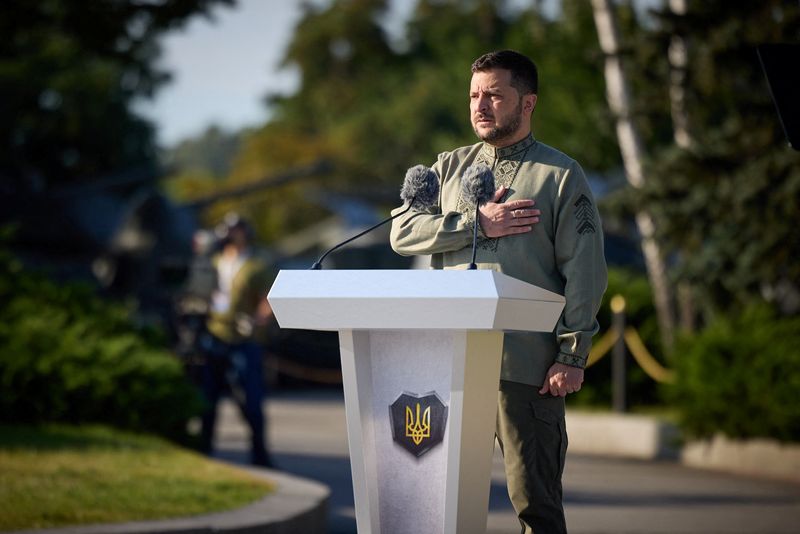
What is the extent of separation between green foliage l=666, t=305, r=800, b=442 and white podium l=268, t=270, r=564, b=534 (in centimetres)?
881

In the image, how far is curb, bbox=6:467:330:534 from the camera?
703 centimetres

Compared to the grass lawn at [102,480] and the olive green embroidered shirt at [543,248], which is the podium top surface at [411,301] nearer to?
the olive green embroidered shirt at [543,248]

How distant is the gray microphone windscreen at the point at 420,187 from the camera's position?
16.2 ft

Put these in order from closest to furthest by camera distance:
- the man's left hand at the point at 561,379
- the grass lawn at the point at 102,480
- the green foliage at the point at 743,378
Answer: the man's left hand at the point at 561,379, the grass lawn at the point at 102,480, the green foliage at the point at 743,378

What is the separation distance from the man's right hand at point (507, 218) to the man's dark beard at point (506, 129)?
0.24m

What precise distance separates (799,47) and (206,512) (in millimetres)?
3605

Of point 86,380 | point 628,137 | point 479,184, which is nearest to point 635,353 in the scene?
point 628,137

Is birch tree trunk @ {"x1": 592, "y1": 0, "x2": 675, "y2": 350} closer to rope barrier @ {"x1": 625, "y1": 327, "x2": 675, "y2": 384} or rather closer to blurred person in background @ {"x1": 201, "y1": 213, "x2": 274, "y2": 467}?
rope barrier @ {"x1": 625, "y1": 327, "x2": 675, "y2": 384}

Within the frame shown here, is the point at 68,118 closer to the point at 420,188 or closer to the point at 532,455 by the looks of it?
the point at 420,188

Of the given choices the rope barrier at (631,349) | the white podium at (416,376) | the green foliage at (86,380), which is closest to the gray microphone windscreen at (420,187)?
the white podium at (416,376)

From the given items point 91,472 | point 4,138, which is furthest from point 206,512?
point 4,138

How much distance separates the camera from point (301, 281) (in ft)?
15.3

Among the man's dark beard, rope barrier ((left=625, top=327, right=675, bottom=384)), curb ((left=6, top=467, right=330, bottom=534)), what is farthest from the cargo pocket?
rope barrier ((left=625, top=327, right=675, bottom=384))

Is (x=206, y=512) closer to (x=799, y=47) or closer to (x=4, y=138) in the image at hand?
(x=799, y=47)
